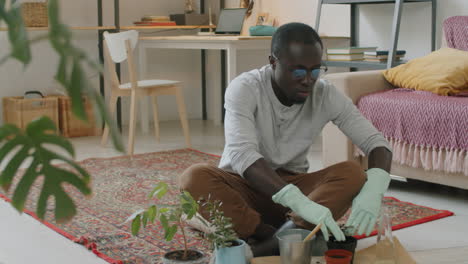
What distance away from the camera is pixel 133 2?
5.24 metres

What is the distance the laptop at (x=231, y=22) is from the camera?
15.5 feet

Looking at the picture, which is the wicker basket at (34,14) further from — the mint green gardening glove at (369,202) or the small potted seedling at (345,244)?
the small potted seedling at (345,244)

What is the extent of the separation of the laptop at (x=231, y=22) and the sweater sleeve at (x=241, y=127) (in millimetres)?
2679

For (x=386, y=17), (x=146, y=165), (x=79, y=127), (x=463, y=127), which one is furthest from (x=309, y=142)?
(x=79, y=127)

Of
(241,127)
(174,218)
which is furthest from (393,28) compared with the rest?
(174,218)

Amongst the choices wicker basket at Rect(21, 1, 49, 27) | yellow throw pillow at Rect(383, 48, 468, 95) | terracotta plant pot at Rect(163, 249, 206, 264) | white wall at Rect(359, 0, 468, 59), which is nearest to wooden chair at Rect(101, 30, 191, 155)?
wicker basket at Rect(21, 1, 49, 27)

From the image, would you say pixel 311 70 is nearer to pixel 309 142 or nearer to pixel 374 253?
pixel 309 142

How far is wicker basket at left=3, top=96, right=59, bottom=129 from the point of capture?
173 inches

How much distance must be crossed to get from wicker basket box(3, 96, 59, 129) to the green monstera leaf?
155 inches

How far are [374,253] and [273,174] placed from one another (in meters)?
0.36

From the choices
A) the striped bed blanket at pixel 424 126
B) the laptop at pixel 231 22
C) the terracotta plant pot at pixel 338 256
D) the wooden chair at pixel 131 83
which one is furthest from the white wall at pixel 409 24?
the terracotta plant pot at pixel 338 256

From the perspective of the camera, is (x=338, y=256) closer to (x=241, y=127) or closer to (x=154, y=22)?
(x=241, y=127)

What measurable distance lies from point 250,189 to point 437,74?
1.34m

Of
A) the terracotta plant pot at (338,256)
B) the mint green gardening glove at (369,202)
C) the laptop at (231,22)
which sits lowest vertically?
the terracotta plant pot at (338,256)
